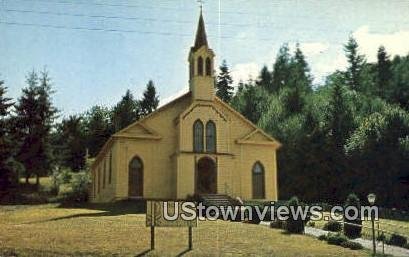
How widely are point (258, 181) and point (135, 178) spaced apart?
8.83 m

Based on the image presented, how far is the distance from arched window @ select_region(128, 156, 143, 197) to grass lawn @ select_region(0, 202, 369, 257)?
1073 centimetres

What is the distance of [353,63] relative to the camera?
76250mm

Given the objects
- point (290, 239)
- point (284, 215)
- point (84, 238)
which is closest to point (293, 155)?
point (284, 215)

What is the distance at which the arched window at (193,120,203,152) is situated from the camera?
1326 inches

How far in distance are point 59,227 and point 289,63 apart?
67374 mm

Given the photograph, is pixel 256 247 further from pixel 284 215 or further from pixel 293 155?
pixel 293 155

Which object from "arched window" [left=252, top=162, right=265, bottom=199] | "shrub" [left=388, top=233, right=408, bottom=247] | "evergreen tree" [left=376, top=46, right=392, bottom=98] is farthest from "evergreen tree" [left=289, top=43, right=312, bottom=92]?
"shrub" [left=388, top=233, right=408, bottom=247]

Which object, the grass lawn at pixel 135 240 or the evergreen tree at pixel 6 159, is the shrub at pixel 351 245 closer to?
the grass lawn at pixel 135 240

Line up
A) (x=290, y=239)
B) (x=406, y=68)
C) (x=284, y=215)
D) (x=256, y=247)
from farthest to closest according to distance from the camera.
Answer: (x=406, y=68) → (x=284, y=215) → (x=290, y=239) → (x=256, y=247)

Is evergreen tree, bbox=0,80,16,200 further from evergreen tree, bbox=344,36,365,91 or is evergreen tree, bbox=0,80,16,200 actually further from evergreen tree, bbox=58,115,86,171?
evergreen tree, bbox=344,36,365,91

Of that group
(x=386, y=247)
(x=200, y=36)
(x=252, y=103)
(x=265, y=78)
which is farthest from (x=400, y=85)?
(x=386, y=247)

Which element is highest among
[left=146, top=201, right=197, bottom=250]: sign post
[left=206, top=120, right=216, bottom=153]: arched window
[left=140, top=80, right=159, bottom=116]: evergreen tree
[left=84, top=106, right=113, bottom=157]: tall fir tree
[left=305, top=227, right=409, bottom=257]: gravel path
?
[left=140, top=80, right=159, bottom=116]: evergreen tree

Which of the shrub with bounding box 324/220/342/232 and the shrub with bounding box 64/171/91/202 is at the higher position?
the shrub with bounding box 64/171/91/202

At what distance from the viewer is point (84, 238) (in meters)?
16.2
